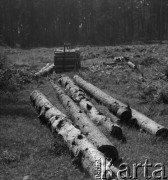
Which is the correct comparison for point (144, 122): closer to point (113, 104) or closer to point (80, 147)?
point (113, 104)

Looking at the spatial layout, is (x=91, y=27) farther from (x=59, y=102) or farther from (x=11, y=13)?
(x=59, y=102)

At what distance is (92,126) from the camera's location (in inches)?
297

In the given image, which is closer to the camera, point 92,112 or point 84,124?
point 84,124

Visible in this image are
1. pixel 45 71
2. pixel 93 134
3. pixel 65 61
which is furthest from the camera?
pixel 65 61

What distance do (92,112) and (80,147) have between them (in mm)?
2815

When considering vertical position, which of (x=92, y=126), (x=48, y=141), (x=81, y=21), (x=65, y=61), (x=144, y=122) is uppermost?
(x=81, y=21)

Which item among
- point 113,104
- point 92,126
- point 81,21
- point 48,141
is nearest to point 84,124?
point 92,126

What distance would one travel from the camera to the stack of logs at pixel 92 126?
585 centimetres

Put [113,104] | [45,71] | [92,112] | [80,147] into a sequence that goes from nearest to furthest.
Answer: [80,147] → [92,112] → [113,104] → [45,71]

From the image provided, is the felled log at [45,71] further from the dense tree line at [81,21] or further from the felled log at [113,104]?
the dense tree line at [81,21]

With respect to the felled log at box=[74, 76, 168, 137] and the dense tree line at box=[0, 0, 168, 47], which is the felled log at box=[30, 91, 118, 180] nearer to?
the felled log at box=[74, 76, 168, 137]

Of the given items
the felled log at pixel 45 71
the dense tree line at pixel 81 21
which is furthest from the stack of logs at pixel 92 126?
the dense tree line at pixel 81 21

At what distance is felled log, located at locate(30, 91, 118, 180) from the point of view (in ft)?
17.8

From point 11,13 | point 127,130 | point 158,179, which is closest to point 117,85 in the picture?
point 127,130
